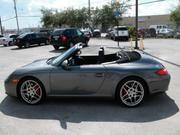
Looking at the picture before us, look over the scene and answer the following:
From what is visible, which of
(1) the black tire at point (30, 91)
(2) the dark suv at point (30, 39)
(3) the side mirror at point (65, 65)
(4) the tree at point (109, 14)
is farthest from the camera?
(4) the tree at point (109, 14)

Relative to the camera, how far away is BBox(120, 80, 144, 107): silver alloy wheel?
512cm

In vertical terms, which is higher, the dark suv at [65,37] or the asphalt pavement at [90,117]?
the dark suv at [65,37]

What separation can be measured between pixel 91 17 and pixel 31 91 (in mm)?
34720

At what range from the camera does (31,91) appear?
541 cm

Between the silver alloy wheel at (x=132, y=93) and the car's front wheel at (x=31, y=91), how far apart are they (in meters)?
1.78

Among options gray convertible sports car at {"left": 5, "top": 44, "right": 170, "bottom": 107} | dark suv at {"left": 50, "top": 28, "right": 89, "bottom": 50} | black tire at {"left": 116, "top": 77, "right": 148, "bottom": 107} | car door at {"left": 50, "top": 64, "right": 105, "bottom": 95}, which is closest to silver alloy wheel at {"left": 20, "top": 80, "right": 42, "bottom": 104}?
gray convertible sports car at {"left": 5, "top": 44, "right": 170, "bottom": 107}

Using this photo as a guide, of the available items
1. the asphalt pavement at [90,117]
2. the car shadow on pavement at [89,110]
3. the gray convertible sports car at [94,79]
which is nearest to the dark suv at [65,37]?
the asphalt pavement at [90,117]

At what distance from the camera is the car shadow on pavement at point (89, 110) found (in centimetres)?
464

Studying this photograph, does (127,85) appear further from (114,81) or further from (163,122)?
(163,122)

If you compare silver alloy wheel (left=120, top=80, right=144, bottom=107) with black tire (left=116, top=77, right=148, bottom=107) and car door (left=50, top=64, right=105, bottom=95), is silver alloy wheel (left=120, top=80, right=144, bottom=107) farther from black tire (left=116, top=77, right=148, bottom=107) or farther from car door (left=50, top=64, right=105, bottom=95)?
car door (left=50, top=64, right=105, bottom=95)

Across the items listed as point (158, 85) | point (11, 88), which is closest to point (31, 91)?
point (11, 88)

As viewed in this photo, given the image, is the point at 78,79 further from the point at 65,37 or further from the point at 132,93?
the point at 65,37

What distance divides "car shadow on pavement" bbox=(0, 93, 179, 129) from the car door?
0.36m

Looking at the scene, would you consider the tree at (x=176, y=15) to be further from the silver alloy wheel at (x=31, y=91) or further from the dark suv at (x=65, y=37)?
the silver alloy wheel at (x=31, y=91)
